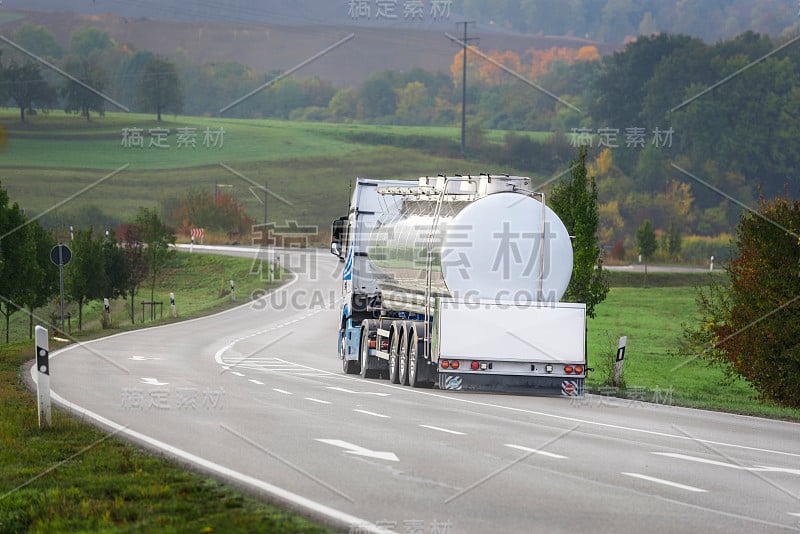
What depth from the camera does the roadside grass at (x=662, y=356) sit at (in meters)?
24.9

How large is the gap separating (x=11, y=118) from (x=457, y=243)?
392 feet

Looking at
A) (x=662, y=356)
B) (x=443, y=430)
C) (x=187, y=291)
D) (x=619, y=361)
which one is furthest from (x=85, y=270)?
(x=443, y=430)

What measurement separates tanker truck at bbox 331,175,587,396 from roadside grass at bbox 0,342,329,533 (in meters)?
9.22

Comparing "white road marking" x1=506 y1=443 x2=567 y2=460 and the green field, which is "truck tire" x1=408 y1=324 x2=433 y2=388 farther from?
the green field

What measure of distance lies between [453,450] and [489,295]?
9.30m

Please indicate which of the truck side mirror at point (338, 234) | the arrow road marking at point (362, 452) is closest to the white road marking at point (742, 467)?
the arrow road marking at point (362, 452)

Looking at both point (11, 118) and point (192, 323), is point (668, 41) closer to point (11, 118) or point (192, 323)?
point (11, 118)

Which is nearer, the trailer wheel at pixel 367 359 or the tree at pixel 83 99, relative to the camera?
the trailer wheel at pixel 367 359

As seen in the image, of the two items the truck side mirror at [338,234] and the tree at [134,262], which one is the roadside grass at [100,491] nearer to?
the truck side mirror at [338,234]

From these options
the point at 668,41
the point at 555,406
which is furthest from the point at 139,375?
the point at 668,41

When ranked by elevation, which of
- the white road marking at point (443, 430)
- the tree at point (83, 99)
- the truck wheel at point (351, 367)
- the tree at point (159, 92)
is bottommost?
the truck wheel at point (351, 367)

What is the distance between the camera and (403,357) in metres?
26.3

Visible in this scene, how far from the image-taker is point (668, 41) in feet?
490

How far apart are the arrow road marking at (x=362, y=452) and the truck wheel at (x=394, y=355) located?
1165 centimetres
